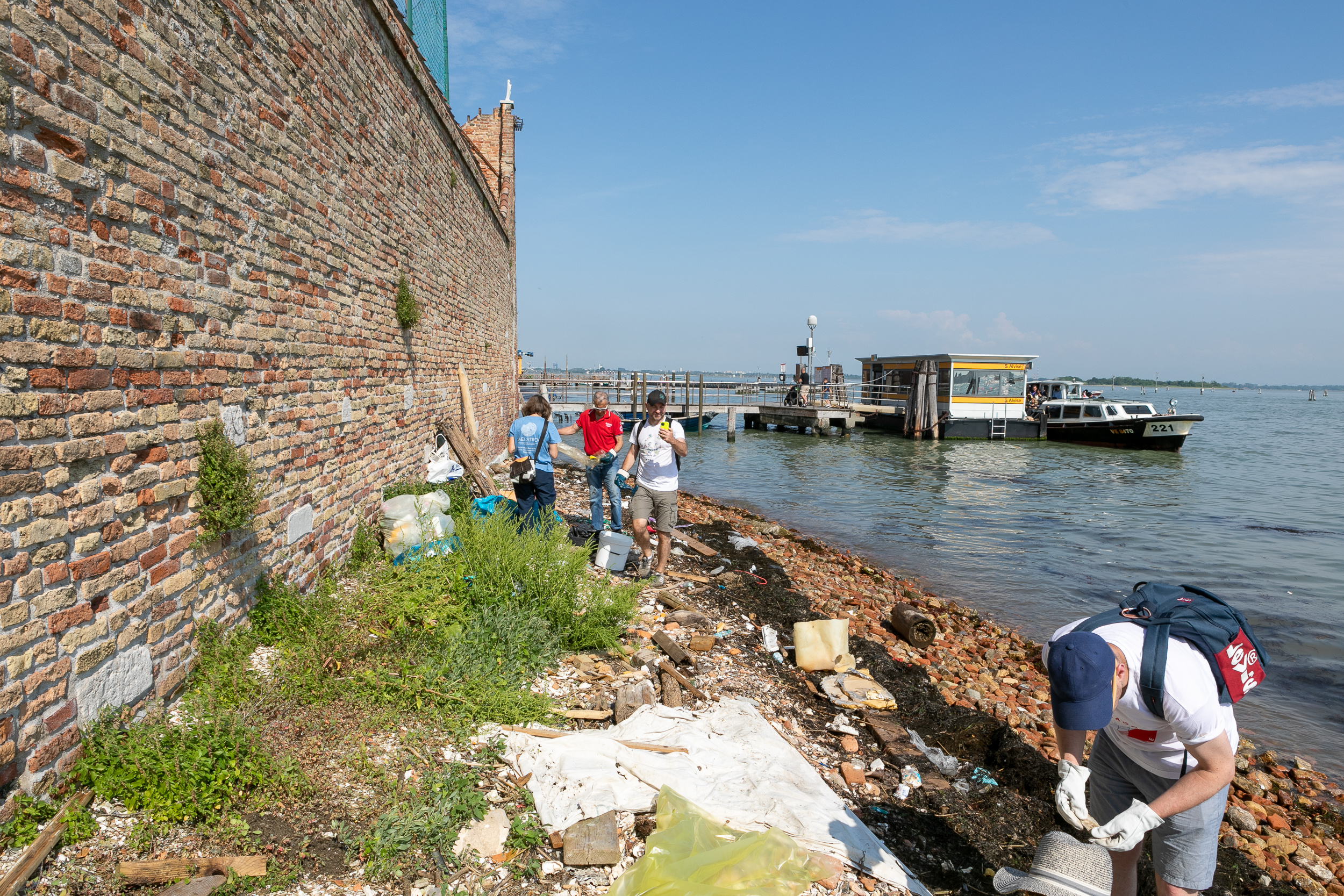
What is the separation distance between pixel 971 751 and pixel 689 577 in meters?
3.41

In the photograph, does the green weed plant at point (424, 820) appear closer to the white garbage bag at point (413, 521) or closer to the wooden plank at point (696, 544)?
the white garbage bag at point (413, 521)

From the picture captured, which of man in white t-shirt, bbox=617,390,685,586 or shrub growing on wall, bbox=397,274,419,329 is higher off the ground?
shrub growing on wall, bbox=397,274,419,329

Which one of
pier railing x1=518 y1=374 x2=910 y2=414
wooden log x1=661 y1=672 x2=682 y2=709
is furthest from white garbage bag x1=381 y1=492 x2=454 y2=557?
pier railing x1=518 y1=374 x2=910 y2=414

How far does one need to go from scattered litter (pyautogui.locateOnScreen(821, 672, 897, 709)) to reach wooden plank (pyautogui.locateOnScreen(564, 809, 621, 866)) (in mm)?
2456

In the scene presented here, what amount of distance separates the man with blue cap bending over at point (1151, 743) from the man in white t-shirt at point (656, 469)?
14.0 feet

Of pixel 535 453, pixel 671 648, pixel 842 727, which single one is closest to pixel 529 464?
pixel 535 453

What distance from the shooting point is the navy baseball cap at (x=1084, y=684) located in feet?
7.14

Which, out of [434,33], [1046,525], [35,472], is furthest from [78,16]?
[1046,525]

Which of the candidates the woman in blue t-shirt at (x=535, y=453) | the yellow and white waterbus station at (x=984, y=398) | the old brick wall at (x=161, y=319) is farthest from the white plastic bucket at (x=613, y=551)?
the yellow and white waterbus station at (x=984, y=398)

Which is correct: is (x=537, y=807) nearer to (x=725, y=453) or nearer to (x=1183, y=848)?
(x=1183, y=848)

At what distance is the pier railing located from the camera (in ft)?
111

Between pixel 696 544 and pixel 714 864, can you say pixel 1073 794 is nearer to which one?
pixel 714 864

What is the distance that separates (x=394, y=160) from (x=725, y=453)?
2072 centimetres

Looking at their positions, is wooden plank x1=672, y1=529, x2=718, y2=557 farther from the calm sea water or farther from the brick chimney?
the brick chimney
